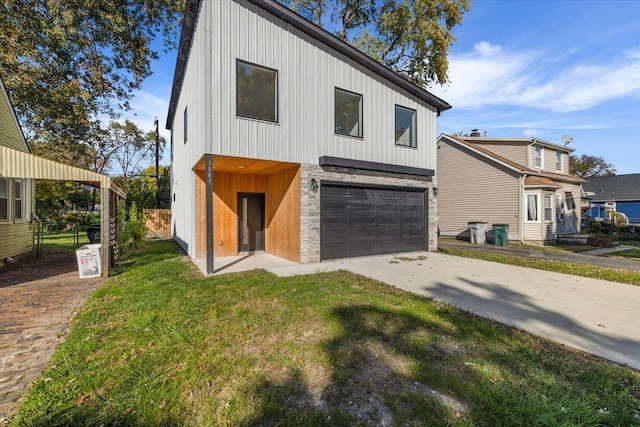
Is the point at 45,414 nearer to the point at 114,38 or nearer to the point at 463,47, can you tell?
the point at 114,38

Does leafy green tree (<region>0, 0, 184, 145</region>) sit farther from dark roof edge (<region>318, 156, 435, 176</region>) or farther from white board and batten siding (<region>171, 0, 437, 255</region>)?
dark roof edge (<region>318, 156, 435, 176</region>)

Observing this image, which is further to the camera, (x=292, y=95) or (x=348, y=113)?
(x=348, y=113)

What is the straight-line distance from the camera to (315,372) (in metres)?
2.71

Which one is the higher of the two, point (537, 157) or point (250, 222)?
point (537, 157)

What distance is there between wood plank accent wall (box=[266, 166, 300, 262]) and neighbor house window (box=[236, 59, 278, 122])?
1783 millimetres

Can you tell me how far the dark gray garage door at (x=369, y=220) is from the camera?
8.74 metres

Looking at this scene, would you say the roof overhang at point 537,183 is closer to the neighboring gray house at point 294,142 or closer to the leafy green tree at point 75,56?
the neighboring gray house at point 294,142

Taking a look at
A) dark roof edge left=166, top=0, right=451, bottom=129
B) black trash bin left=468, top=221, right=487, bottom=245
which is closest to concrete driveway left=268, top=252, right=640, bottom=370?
dark roof edge left=166, top=0, right=451, bottom=129

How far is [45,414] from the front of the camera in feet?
6.97

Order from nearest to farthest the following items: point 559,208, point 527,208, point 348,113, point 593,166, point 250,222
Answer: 1. point 348,113
2. point 250,222
3. point 527,208
4. point 559,208
5. point 593,166

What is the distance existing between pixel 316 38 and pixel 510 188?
41.0ft

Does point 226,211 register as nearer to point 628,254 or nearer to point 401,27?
point 401,27

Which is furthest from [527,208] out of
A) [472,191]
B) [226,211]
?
Result: [226,211]

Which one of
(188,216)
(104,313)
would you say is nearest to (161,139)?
(188,216)
